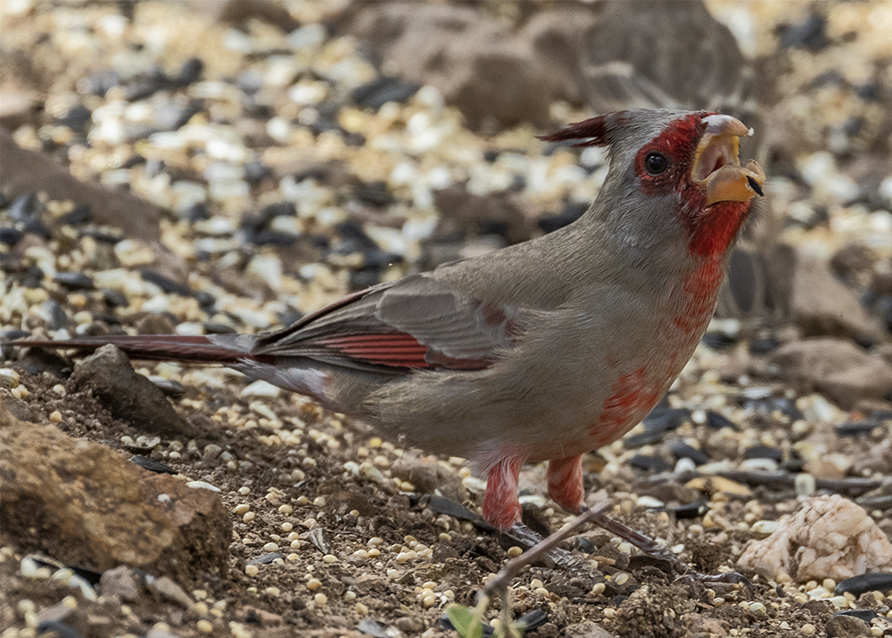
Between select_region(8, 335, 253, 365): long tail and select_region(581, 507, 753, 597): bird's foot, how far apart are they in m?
1.41

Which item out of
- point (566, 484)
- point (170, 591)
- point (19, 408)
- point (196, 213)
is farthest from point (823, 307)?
point (170, 591)

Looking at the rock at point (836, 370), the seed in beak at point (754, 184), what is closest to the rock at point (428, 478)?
the seed in beak at point (754, 184)

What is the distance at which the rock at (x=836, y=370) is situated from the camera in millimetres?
5250

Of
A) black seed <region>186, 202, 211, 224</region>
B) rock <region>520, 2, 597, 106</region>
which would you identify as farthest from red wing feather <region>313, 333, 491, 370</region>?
rock <region>520, 2, 597, 106</region>

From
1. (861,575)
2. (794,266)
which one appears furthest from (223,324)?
(794,266)

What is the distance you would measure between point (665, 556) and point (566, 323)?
88 centimetres

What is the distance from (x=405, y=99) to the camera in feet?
25.3

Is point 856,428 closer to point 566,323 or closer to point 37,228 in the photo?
point 566,323

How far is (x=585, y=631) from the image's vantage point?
2691mm

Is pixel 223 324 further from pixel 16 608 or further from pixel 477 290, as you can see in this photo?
pixel 16 608

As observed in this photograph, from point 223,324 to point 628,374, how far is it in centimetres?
230

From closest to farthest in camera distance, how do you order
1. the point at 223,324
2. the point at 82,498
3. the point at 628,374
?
the point at 82,498 < the point at 628,374 < the point at 223,324

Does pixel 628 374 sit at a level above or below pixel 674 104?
below

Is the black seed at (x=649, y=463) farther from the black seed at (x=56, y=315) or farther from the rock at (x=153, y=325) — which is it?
the black seed at (x=56, y=315)
